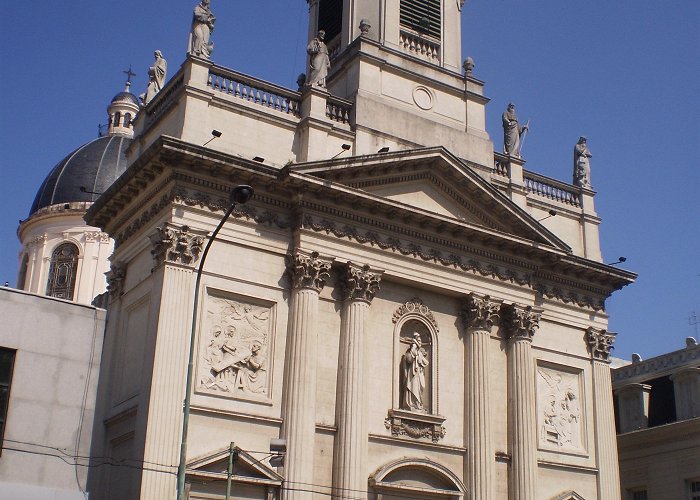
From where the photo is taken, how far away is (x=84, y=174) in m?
53.8

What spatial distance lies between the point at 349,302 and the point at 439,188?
17.7 feet

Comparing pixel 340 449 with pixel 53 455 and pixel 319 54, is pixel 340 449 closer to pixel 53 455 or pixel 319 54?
pixel 53 455

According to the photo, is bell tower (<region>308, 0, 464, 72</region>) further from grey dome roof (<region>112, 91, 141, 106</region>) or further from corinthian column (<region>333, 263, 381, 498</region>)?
grey dome roof (<region>112, 91, 141, 106</region>)

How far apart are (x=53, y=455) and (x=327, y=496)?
776 cm

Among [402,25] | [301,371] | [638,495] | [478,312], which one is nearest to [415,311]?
[478,312]

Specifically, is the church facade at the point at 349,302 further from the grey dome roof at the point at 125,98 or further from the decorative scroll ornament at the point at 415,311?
the grey dome roof at the point at 125,98

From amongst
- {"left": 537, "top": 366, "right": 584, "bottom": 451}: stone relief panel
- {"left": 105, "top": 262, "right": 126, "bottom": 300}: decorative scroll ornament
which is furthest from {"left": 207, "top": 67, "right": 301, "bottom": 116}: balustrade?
{"left": 537, "top": 366, "right": 584, "bottom": 451}: stone relief panel

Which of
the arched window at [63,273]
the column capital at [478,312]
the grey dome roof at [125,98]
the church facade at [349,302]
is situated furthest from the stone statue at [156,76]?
the grey dome roof at [125,98]

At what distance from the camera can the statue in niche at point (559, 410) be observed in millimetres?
33125

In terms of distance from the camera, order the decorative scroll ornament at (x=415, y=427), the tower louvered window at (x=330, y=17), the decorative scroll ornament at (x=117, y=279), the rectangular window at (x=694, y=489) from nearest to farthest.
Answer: the decorative scroll ornament at (x=415, y=427) < the decorative scroll ornament at (x=117, y=279) < the rectangular window at (x=694, y=489) < the tower louvered window at (x=330, y=17)

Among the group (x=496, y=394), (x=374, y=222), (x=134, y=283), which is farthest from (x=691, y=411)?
(x=134, y=283)

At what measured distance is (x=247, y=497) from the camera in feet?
88.6

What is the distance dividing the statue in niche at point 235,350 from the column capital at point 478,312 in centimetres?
687

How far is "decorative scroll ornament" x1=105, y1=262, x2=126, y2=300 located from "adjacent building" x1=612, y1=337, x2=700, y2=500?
20.0 meters
